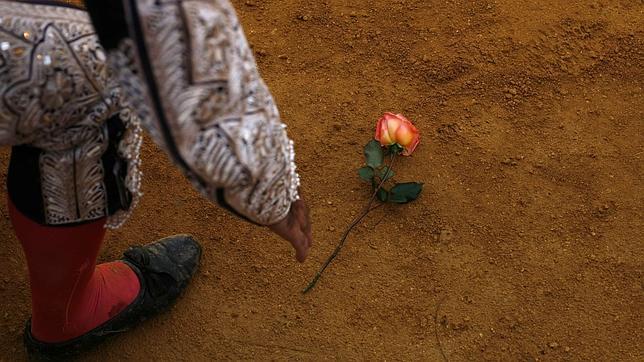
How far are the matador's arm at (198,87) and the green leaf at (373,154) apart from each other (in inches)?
50.2

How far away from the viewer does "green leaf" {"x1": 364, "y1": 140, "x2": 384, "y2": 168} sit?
259cm

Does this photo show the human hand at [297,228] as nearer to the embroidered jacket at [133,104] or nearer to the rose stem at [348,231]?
the embroidered jacket at [133,104]

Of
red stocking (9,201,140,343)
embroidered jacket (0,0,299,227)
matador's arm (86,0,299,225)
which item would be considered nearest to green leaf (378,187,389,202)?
red stocking (9,201,140,343)

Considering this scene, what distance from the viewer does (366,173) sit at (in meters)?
2.58

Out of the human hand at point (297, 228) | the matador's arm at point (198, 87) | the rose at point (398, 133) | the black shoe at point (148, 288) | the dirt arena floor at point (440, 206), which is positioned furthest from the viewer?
the rose at point (398, 133)

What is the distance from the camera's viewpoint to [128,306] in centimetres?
226

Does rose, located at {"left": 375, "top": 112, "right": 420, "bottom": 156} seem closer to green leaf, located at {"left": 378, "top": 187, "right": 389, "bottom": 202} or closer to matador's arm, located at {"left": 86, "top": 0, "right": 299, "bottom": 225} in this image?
green leaf, located at {"left": 378, "top": 187, "right": 389, "bottom": 202}

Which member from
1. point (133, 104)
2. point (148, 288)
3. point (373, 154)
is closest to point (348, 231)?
point (373, 154)

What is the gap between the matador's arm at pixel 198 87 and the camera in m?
1.12

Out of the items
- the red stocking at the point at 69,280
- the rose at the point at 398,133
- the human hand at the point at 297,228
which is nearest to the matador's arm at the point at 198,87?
the human hand at the point at 297,228

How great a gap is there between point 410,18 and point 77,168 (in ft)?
6.30

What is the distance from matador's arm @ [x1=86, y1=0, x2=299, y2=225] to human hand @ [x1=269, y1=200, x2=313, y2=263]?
0.20m

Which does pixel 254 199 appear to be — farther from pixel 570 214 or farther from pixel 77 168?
pixel 570 214

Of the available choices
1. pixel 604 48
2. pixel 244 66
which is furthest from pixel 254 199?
pixel 604 48
